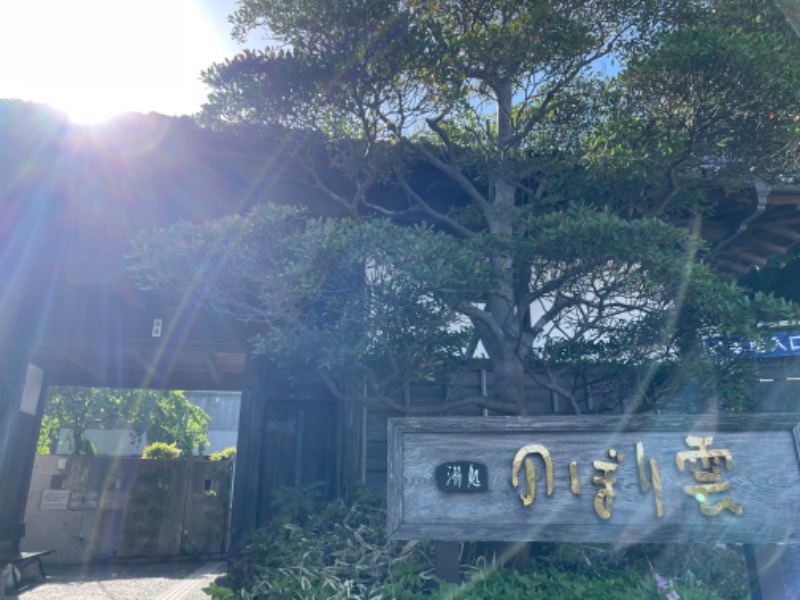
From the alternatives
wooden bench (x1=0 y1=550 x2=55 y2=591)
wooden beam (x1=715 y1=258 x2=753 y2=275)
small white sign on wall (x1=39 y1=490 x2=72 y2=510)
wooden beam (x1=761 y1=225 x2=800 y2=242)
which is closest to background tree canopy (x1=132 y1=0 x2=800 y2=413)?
wooden beam (x1=761 y1=225 x2=800 y2=242)

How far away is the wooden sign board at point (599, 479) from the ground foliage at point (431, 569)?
0.50 meters

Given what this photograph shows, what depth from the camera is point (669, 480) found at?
12.8ft

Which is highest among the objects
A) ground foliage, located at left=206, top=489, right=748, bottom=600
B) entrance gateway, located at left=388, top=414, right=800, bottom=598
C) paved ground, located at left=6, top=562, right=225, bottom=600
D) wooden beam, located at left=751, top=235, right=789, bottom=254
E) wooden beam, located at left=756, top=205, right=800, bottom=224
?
wooden beam, located at left=756, top=205, right=800, bottom=224

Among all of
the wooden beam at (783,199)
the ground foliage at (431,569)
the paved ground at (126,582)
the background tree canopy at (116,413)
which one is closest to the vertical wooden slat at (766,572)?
the ground foliage at (431,569)

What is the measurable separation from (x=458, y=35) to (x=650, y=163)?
2.01 metres

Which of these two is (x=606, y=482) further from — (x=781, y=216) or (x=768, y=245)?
(x=768, y=245)

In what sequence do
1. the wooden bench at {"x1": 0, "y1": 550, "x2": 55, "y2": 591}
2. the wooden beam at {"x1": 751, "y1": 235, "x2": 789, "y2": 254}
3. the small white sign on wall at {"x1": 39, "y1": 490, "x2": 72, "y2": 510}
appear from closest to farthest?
1. the wooden beam at {"x1": 751, "y1": 235, "x2": 789, "y2": 254}
2. the wooden bench at {"x1": 0, "y1": 550, "x2": 55, "y2": 591}
3. the small white sign on wall at {"x1": 39, "y1": 490, "x2": 72, "y2": 510}

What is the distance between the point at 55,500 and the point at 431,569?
1117 centimetres

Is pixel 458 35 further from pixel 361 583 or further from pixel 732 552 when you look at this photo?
pixel 732 552

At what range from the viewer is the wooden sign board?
151 inches

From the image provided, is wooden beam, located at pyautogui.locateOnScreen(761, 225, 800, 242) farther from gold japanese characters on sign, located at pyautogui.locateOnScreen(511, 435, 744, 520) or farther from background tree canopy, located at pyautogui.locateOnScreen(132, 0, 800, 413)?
gold japanese characters on sign, located at pyautogui.locateOnScreen(511, 435, 744, 520)

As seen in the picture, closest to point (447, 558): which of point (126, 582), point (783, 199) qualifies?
point (783, 199)

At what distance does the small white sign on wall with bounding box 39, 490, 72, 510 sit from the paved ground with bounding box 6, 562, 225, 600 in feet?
4.44

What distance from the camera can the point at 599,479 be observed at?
393 centimetres
